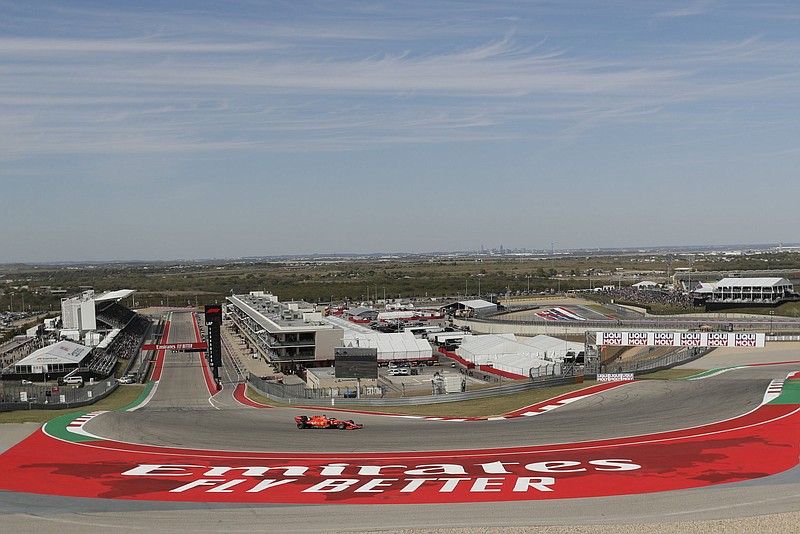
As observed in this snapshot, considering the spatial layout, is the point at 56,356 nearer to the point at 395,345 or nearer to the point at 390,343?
the point at 390,343

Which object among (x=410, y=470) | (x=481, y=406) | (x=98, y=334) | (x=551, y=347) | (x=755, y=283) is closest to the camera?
(x=410, y=470)

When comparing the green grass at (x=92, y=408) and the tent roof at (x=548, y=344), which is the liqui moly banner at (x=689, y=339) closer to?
the tent roof at (x=548, y=344)

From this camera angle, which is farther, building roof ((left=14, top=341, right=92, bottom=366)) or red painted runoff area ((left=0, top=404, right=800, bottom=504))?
building roof ((left=14, top=341, right=92, bottom=366))

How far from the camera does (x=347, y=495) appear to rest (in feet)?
68.2

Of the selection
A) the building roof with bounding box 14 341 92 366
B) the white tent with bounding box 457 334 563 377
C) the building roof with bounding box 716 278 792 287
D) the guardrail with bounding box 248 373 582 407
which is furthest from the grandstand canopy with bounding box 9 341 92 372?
the building roof with bounding box 716 278 792 287

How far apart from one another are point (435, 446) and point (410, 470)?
4207 mm

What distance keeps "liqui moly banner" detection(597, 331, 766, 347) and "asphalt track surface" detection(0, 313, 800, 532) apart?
2027 mm

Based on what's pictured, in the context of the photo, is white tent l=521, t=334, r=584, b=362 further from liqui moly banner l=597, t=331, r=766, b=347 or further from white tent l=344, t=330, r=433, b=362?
liqui moly banner l=597, t=331, r=766, b=347

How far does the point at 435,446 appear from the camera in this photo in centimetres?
2783

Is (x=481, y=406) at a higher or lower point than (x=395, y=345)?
higher

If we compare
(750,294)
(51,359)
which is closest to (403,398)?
(51,359)

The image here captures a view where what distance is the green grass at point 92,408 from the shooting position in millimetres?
37375

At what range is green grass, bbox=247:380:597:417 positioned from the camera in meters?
38.4

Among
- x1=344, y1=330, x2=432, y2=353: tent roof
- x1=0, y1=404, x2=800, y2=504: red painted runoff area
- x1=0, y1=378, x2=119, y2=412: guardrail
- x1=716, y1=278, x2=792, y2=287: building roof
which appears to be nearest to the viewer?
x1=0, y1=404, x2=800, y2=504: red painted runoff area
